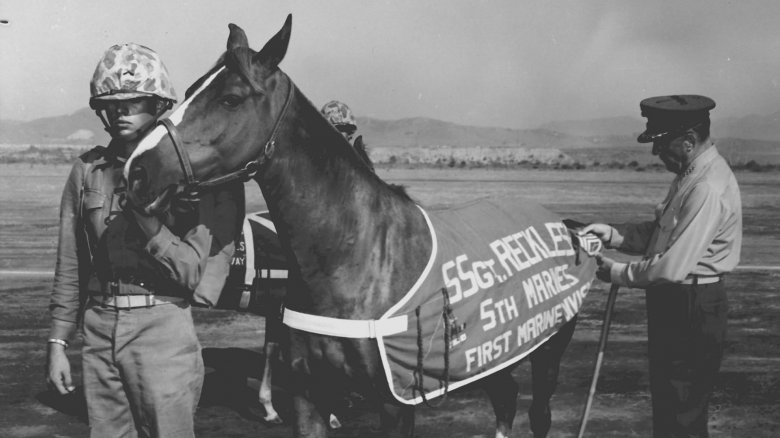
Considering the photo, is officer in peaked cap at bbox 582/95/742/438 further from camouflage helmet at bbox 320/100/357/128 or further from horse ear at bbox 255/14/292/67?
camouflage helmet at bbox 320/100/357/128

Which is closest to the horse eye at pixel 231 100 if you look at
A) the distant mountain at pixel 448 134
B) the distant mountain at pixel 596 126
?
the distant mountain at pixel 448 134

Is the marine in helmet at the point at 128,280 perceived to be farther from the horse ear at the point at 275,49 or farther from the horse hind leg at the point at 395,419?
the horse hind leg at the point at 395,419

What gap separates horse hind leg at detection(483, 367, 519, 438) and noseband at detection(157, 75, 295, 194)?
7.68 feet

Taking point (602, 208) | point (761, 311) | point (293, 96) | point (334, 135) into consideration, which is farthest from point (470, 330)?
point (602, 208)

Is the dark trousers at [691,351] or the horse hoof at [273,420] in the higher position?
the dark trousers at [691,351]

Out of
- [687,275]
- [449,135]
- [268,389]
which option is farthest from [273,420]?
[449,135]

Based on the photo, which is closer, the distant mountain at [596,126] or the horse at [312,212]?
the horse at [312,212]

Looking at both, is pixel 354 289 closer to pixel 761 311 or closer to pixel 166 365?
pixel 166 365

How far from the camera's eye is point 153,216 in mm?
2824

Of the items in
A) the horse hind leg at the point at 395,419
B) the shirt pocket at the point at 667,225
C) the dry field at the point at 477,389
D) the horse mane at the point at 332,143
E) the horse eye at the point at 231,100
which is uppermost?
the horse eye at the point at 231,100

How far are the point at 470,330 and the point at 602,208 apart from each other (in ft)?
64.5

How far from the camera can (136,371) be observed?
3049mm

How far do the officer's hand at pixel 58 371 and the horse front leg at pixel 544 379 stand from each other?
107 inches

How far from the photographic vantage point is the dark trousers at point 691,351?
157 inches
